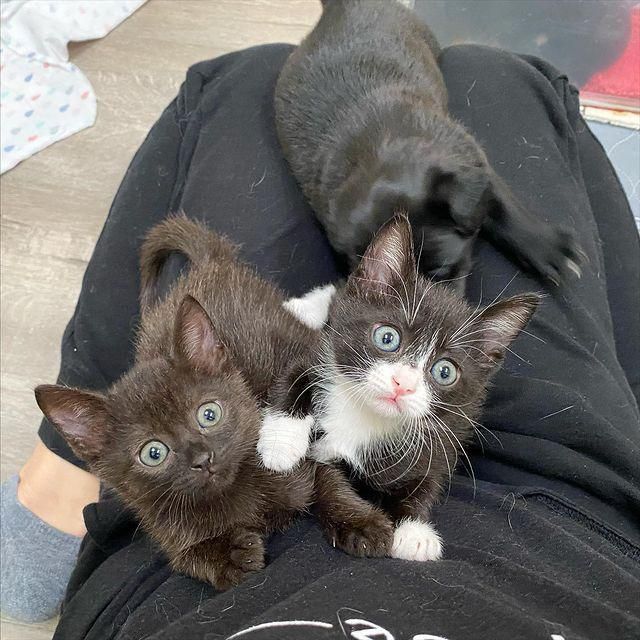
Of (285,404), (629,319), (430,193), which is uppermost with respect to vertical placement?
(430,193)

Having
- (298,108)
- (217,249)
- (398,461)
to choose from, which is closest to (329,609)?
(398,461)

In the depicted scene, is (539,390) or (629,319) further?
(629,319)

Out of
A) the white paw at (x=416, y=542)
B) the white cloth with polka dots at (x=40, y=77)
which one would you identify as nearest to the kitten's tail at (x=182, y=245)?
the white paw at (x=416, y=542)

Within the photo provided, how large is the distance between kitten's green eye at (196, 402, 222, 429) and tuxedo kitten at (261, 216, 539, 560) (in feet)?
0.35

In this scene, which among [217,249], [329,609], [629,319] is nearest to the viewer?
[329,609]

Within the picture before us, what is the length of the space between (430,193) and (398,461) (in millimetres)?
555

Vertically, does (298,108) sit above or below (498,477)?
above

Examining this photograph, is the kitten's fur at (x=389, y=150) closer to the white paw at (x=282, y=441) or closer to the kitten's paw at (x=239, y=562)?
the white paw at (x=282, y=441)

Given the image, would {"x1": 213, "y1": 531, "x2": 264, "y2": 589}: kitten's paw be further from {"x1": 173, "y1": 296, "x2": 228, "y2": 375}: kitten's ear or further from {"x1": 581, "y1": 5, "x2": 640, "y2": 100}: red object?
{"x1": 581, "y1": 5, "x2": 640, "y2": 100}: red object

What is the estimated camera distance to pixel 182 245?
3.90 feet

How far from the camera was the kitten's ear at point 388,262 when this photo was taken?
0.96 m

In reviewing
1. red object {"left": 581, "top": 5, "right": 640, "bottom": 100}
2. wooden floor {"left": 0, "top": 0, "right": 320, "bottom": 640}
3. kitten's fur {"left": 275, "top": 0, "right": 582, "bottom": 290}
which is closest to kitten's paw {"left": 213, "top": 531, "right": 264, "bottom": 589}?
kitten's fur {"left": 275, "top": 0, "right": 582, "bottom": 290}

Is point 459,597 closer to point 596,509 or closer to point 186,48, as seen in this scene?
point 596,509

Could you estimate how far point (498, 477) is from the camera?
1011mm
